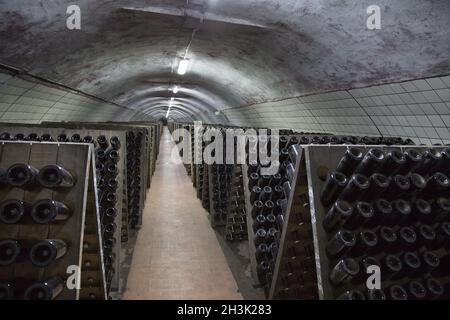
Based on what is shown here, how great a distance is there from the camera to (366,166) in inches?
98.0

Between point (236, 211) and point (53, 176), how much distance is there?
357 centimetres

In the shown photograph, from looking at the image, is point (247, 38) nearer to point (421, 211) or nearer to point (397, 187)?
point (397, 187)

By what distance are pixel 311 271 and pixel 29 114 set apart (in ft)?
29.7

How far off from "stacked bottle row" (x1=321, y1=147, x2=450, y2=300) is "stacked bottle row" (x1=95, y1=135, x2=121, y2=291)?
258cm

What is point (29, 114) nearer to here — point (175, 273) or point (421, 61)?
point (175, 273)

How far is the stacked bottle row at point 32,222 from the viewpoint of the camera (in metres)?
1.99

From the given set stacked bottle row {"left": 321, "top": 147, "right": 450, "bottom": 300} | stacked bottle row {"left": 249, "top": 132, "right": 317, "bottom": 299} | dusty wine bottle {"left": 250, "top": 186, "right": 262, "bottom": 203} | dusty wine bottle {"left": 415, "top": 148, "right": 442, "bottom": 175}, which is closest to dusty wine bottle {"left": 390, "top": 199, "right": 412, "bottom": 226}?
stacked bottle row {"left": 321, "top": 147, "right": 450, "bottom": 300}

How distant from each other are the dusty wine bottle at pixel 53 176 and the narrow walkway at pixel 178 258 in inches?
91.1

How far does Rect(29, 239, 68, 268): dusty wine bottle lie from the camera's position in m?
2.04

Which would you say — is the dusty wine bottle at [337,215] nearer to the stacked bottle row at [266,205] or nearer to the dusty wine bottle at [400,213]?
the dusty wine bottle at [400,213]

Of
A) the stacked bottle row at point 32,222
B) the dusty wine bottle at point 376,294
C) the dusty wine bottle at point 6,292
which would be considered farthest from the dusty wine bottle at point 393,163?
the dusty wine bottle at point 6,292

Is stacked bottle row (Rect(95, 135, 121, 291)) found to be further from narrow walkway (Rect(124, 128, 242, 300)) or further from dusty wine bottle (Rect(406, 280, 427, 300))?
dusty wine bottle (Rect(406, 280, 427, 300))

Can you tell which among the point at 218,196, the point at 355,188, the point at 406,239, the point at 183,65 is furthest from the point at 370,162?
the point at 183,65

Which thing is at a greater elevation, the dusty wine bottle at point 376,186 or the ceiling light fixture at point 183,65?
the ceiling light fixture at point 183,65
